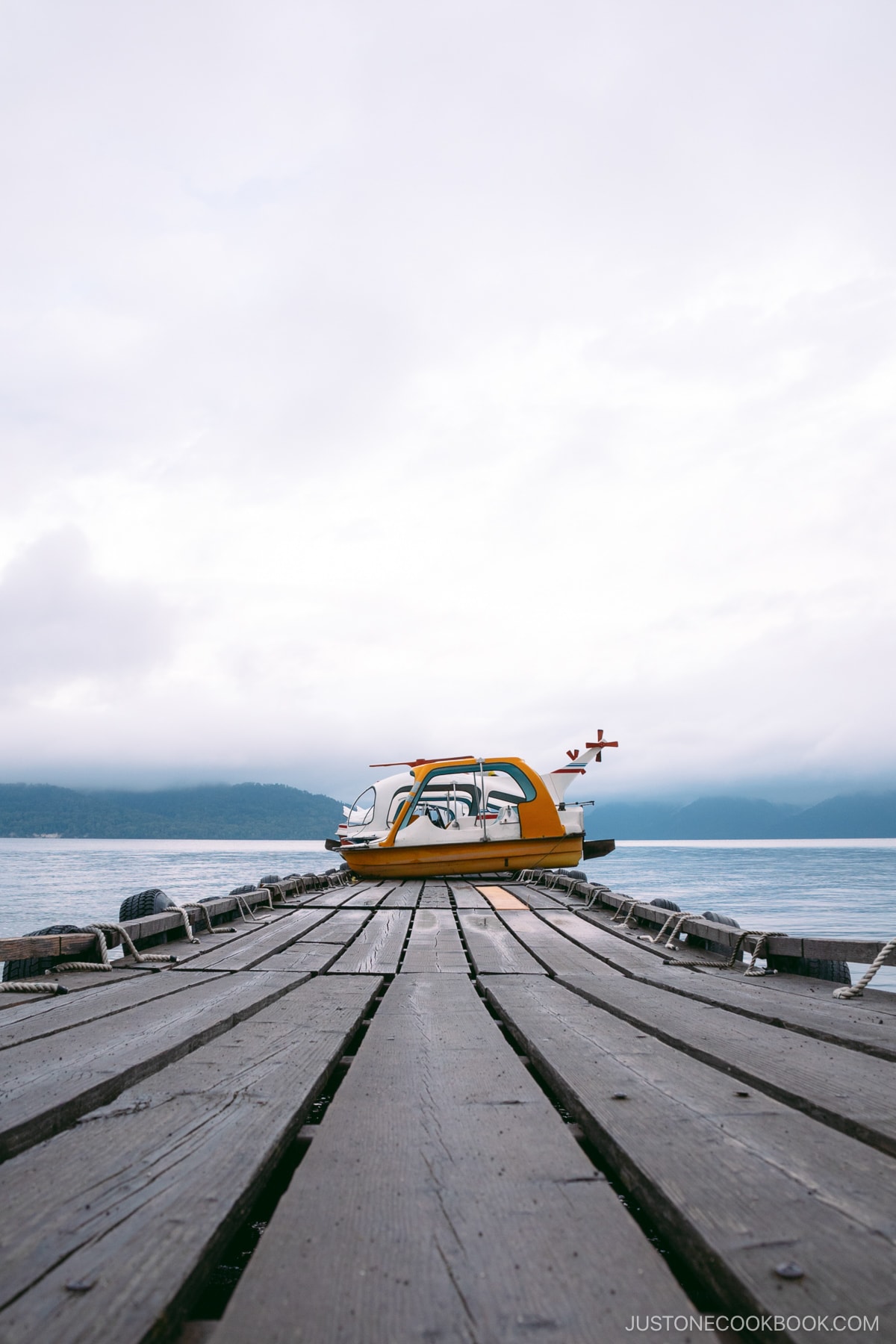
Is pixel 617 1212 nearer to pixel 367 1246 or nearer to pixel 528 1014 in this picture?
pixel 367 1246

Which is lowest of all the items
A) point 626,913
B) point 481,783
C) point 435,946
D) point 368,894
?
point 368,894

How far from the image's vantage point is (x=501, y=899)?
30.0 feet

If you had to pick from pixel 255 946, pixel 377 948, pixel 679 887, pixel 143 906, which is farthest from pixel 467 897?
pixel 679 887

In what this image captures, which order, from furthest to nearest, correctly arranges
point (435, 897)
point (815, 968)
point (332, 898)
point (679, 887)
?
1. point (679, 887)
2. point (435, 897)
3. point (332, 898)
4. point (815, 968)

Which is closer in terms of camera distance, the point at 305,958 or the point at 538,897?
the point at 305,958

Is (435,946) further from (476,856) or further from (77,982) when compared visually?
(476,856)

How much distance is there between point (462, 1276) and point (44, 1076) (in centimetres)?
145

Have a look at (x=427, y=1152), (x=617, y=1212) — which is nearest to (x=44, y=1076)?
(x=427, y=1152)

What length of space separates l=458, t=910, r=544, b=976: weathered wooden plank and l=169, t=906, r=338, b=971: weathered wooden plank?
4.30 feet

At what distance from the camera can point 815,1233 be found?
1167 millimetres

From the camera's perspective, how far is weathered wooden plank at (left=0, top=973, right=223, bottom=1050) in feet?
8.37

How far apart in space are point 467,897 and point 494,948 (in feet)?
14.7

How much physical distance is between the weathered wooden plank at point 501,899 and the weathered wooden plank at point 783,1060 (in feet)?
16.1

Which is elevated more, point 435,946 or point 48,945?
point 48,945
